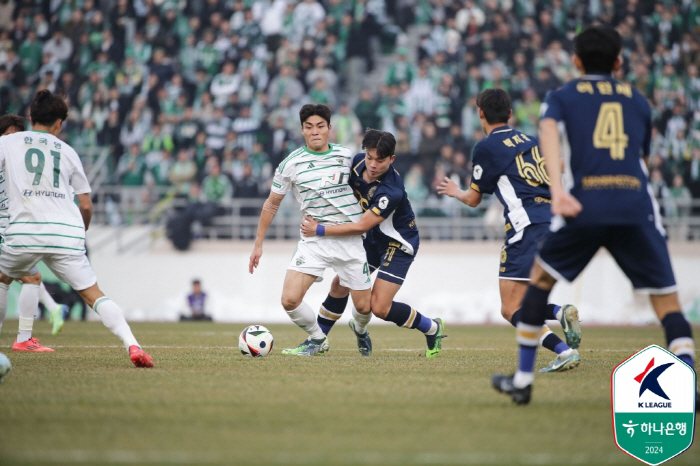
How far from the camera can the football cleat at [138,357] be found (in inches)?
249

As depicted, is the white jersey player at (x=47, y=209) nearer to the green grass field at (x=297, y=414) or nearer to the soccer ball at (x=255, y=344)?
the green grass field at (x=297, y=414)

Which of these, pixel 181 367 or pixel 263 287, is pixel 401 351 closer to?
pixel 181 367

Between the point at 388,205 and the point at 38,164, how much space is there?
9.88ft

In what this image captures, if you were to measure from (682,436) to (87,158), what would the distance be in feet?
56.8

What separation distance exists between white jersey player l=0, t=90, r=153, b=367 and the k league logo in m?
3.56

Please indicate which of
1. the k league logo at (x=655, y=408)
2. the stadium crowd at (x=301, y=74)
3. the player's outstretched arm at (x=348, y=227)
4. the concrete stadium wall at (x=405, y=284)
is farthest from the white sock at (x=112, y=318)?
the stadium crowd at (x=301, y=74)

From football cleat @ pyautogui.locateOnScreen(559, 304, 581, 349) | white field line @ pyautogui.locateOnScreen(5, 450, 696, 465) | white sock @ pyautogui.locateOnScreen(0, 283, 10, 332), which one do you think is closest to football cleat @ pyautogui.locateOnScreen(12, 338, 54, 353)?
white sock @ pyautogui.locateOnScreen(0, 283, 10, 332)

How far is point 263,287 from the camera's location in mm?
17062

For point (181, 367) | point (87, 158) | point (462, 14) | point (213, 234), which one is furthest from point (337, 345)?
point (462, 14)

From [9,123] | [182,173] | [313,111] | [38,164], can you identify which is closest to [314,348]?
[313,111]

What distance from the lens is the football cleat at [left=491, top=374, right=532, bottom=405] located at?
15.4ft

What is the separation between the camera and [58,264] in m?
6.22

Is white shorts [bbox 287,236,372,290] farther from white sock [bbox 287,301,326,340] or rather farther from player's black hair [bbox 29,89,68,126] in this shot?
player's black hair [bbox 29,89,68,126]

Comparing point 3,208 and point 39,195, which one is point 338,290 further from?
point 3,208
